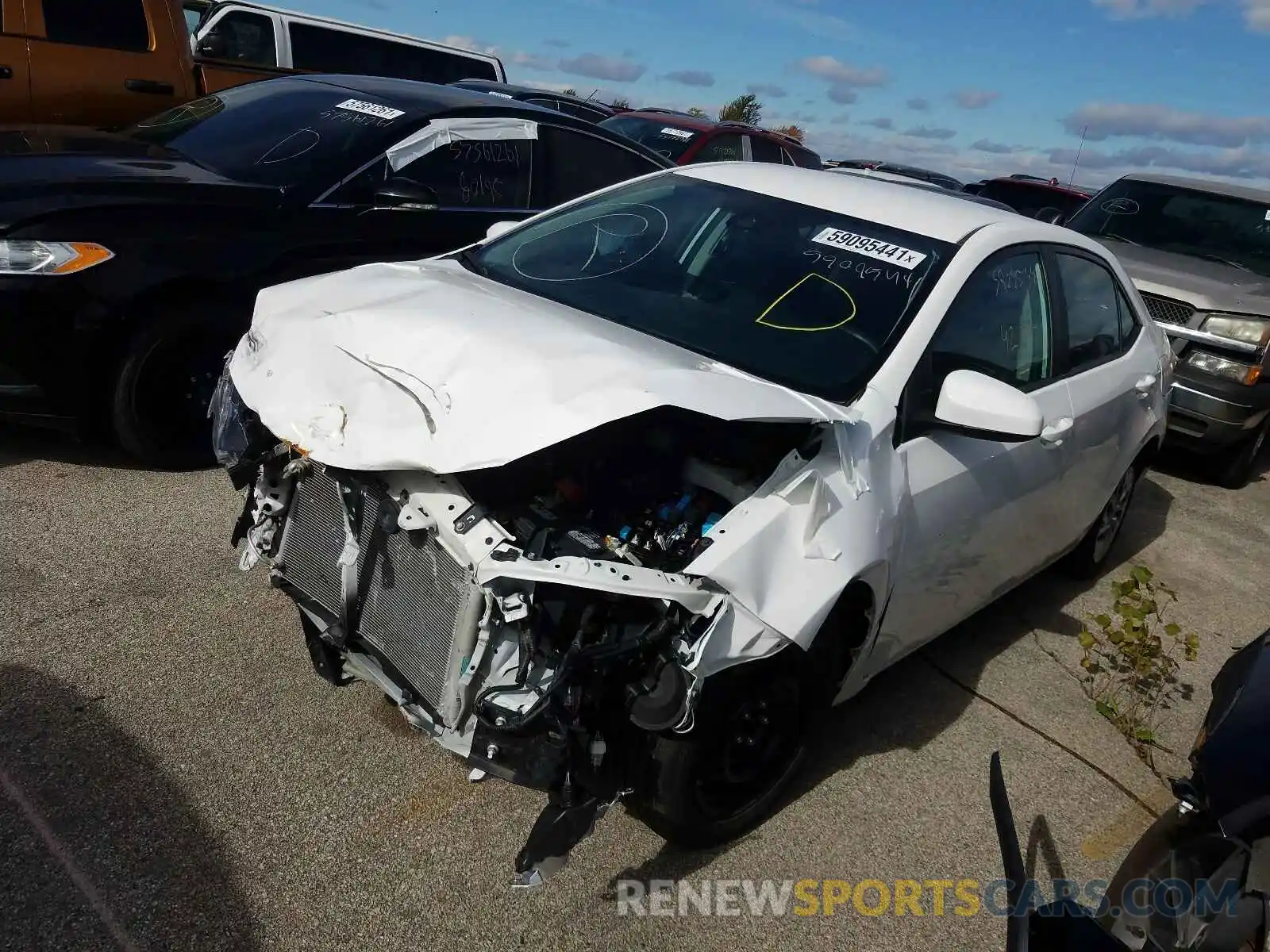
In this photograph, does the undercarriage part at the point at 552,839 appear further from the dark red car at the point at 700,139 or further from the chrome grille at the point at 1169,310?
the dark red car at the point at 700,139

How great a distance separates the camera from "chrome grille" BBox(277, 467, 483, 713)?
234 cm

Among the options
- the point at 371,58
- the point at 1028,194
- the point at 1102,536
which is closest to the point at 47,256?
Result: the point at 1102,536

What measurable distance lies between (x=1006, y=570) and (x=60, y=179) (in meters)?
4.14

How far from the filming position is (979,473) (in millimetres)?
3123

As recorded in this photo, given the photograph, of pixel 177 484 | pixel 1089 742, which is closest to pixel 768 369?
pixel 1089 742

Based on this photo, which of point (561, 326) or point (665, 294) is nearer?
point (561, 326)

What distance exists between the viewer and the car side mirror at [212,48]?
26.9 ft

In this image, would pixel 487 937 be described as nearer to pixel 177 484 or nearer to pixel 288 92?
pixel 177 484

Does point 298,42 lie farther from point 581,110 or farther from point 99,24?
point 581,110

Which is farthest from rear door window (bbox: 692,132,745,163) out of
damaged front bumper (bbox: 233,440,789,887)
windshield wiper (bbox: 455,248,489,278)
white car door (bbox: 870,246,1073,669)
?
damaged front bumper (bbox: 233,440,789,887)

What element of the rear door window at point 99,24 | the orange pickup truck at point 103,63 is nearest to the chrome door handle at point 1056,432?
the orange pickup truck at point 103,63

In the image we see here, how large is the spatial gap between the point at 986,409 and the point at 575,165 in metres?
3.55

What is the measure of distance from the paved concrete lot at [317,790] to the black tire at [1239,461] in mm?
3351

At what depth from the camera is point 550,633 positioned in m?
2.25
